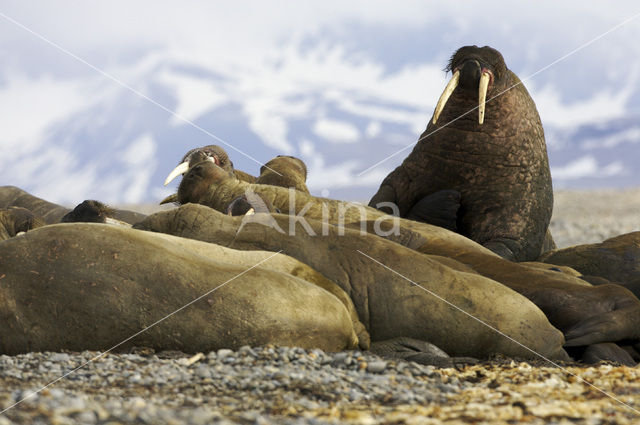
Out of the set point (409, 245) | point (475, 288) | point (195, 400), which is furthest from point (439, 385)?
point (409, 245)

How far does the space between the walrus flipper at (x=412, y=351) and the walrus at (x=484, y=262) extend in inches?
50.7

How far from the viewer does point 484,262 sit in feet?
25.8

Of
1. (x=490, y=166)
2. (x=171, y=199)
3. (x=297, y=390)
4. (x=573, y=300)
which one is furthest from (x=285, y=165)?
(x=297, y=390)

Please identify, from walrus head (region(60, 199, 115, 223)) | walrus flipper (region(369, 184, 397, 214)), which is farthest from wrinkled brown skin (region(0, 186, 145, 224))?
walrus flipper (region(369, 184, 397, 214))

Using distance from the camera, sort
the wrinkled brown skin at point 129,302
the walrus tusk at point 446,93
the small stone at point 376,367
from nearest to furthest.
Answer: the small stone at point 376,367, the wrinkled brown skin at point 129,302, the walrus tusk at point 446,93

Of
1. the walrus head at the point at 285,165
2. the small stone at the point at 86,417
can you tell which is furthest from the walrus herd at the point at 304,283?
the small stone at the point at 86,417

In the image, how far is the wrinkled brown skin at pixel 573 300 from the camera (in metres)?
6.84

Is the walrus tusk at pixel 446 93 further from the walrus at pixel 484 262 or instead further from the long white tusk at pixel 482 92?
the walrus at pixel 484 262

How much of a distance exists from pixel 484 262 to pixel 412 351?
189cm

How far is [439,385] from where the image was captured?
486 cm

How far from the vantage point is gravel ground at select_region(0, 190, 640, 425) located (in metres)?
3.86

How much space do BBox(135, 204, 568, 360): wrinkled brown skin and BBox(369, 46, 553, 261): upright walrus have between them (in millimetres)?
3626

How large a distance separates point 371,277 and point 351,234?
A: 1.76ft

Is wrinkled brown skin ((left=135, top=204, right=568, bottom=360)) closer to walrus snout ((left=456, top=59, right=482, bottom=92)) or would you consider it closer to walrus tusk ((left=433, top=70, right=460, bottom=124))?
walrus tusk ((left=433, top=70, right=460, bottom=124))
